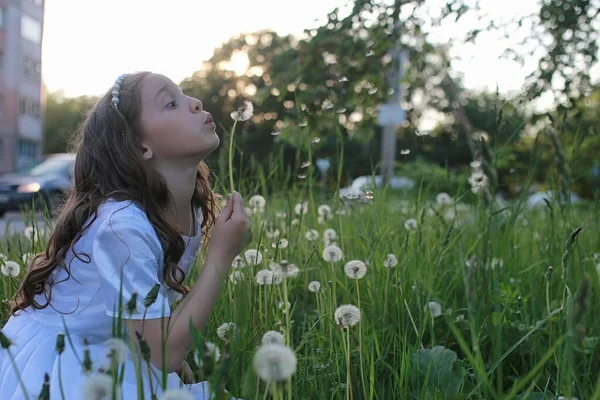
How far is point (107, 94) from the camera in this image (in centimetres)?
184

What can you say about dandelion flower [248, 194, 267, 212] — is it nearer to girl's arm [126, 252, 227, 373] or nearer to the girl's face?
the girl's face

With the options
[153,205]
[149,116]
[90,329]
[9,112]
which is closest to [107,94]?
[149,116]

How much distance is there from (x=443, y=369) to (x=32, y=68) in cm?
3824

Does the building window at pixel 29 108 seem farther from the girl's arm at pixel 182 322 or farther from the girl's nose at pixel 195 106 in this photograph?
the girl's arm at pixel 182 322

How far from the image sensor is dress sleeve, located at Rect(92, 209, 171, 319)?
4.42ft

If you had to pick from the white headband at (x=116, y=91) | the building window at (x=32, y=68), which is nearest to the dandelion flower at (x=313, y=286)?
the white headband at (x=116, y=91)

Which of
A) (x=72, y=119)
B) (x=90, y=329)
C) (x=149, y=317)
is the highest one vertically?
(x=149, y=317)

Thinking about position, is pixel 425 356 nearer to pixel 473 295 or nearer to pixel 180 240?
pixel 180 240

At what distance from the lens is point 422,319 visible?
1.74m

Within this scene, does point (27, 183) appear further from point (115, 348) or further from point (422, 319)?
point (115, 348)

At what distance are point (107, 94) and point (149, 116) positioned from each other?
212 millimetres

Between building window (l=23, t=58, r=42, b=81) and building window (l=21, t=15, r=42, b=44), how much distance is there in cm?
117

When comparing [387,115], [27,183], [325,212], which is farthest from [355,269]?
[27,183]

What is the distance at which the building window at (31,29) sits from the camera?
1332 inches
